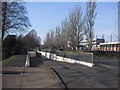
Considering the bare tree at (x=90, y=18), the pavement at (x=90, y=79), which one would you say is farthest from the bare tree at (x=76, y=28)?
the pavement at (x=90, y=79)

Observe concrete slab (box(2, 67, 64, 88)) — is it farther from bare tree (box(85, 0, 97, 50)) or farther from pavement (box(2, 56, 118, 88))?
bare tree (box(85, 0, 97, 50))

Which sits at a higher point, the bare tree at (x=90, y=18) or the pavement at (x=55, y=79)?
the bare tree at (x=90, y=18)

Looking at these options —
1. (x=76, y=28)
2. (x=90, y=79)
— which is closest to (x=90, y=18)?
(x=76, y=28)

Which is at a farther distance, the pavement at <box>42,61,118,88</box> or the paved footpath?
the pavement at <box>42,61,118,88</box>

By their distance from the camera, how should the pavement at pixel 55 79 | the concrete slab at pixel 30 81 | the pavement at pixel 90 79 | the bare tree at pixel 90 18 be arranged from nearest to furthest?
the concrete slab at pixel 30 81
the pavement at pixel 55 79
the pavement at pixel 90 79
the bare tree at pixel 90 18

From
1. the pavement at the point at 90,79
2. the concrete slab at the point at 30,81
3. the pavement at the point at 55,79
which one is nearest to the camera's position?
the concrete slab at the point at 30,81

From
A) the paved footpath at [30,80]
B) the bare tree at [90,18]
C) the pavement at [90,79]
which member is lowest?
the pavement at [90,79]

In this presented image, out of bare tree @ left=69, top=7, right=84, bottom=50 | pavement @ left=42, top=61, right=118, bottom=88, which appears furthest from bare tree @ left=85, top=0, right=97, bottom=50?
pavement @ left=42, top=61, right=118, bottom=88

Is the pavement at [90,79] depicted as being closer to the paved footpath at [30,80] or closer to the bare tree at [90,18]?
the paved footpath at [30,80]

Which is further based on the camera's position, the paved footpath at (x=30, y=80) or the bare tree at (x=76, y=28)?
the bare tree at (x=76, y=28)

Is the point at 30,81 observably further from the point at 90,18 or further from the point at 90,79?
the point at 90,18

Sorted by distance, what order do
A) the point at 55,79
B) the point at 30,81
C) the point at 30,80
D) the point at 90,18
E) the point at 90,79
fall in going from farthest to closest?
the point at 90,18, the point at 90,79, the point at 55,79, the point at 30,80, the point at 30,81

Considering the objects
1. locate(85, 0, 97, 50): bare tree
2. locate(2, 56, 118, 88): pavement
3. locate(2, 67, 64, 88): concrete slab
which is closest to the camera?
locate(2, 67, 64, 88): concrete slab

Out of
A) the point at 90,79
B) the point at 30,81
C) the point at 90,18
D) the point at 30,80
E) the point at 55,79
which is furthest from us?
the point at 90,18
